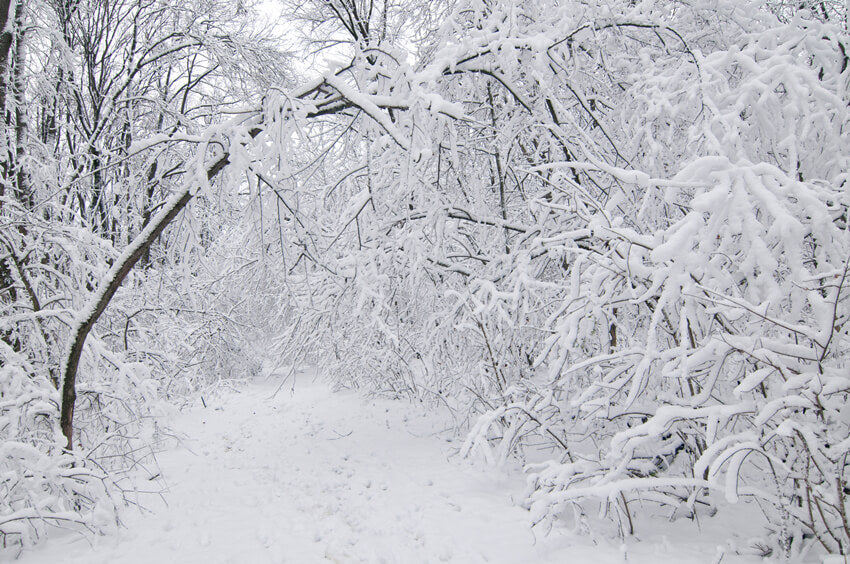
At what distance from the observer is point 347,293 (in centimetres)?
543

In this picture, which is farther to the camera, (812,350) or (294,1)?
(294,1)

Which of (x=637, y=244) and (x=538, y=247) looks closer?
(x=637, y=244)

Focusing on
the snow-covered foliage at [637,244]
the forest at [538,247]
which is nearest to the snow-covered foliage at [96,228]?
the forest at [538,247]

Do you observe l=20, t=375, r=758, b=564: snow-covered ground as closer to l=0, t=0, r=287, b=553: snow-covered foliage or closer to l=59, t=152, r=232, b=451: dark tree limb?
l=0, t=0, r=287, b=553: snow-covered foliage

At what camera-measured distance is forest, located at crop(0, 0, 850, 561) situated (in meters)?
2.05

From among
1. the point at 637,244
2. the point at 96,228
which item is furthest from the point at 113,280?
the point at 96,228

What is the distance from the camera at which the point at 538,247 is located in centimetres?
418

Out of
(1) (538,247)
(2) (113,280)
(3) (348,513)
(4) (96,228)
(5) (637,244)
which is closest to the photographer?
(5) (637,244)

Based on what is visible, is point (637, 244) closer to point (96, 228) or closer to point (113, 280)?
point (113, 280)

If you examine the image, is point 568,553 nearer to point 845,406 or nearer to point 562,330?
point 562,330

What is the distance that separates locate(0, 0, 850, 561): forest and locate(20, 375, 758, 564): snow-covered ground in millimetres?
265

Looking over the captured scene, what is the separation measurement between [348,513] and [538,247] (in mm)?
3529

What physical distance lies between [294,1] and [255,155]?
9.74 meters

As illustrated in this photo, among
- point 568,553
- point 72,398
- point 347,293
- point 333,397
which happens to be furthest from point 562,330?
point 333,397
